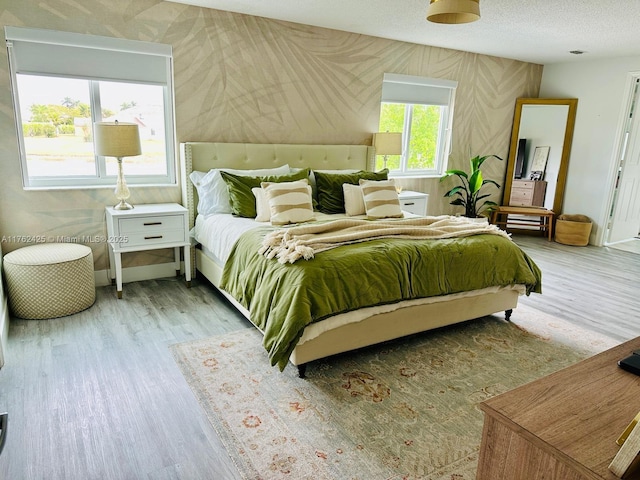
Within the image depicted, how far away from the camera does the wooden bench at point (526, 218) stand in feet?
20.3

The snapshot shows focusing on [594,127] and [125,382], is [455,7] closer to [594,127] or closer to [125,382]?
[125,382]

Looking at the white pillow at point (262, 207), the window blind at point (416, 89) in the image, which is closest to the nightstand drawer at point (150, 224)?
the white pillow at point (262, 207)

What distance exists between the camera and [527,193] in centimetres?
644

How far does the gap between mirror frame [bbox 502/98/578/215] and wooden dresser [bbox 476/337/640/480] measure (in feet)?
17.8

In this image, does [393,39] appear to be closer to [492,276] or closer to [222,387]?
[492,276]

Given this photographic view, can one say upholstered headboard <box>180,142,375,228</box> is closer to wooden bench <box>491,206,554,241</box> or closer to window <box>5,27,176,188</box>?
window <box>5,27,176,188</box>

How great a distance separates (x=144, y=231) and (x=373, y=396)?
228 centimetres

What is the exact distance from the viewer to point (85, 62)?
3463 millimetres

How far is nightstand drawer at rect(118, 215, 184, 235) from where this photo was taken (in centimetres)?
348

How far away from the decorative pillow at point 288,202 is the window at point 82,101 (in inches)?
47.3

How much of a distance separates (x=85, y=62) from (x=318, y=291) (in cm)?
271

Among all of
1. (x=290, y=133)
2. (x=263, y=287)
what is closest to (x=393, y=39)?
(x=290, y=133)

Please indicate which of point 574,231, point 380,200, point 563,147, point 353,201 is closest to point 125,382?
point 353,201

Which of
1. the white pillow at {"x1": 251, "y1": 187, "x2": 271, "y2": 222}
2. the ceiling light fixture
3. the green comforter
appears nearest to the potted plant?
the green comforter
